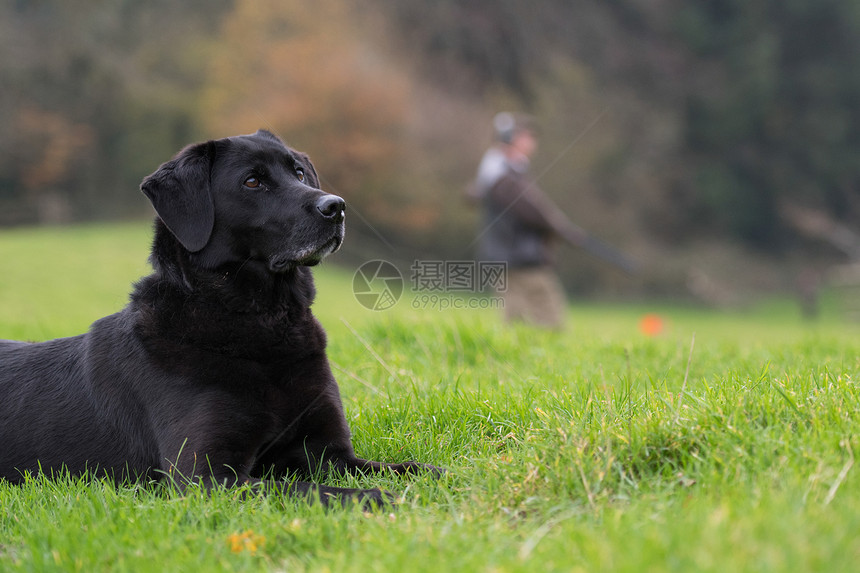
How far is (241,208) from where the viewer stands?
3535 millimetres

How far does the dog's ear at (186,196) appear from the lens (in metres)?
3.37

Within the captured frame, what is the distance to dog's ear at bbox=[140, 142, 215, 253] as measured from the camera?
133 inches


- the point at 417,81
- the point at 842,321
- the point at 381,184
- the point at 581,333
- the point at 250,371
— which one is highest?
the point at 417,81

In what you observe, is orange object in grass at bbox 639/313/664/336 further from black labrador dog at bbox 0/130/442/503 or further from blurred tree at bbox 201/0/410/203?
blurred tree at bbox 201/0/410/203

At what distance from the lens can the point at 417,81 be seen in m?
36.1

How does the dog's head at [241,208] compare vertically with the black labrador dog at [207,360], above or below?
above

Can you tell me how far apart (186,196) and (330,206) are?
644mm

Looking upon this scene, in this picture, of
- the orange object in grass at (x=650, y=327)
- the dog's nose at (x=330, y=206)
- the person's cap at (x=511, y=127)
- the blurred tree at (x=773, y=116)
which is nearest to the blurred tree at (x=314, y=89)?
the orange object in grass at (x=650, y=327)

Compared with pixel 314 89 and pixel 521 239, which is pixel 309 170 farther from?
pixel 314 89

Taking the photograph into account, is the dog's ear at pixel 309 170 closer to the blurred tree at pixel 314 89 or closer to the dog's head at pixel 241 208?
the dog's head at pixel 241 208

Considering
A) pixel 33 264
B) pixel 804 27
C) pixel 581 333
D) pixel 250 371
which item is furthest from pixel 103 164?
pixel 804 27

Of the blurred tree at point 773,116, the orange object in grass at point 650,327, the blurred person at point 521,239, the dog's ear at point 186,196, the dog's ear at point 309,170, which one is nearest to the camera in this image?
the dog's ear at point 186,196

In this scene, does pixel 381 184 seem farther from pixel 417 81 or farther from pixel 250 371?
pixel 250 371

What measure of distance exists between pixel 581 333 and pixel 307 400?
4.55 m
